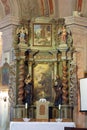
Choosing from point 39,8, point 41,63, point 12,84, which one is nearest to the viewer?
point 12,84

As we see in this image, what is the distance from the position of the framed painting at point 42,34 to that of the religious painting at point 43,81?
0.85 meters

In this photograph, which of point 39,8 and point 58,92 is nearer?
point 58,92

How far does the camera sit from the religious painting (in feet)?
46.3

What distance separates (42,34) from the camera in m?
14.4

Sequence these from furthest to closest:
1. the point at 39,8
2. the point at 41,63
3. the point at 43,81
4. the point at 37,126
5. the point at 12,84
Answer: the point at 39,8
the point at 41,63
the point at 43,81
the point at 12,84
the point at 37,126

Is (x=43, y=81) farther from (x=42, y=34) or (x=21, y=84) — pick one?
(x=42, y=34)

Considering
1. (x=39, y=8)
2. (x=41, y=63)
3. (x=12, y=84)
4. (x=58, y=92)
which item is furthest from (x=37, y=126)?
(x=39, y=8)

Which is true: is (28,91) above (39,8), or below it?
below

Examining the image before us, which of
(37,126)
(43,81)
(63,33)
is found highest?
(63,33)

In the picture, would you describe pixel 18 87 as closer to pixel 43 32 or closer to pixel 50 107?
pixel 50 107

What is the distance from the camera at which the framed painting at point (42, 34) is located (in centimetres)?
1432

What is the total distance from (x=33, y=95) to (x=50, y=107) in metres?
0.79

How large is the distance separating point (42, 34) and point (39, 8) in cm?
130

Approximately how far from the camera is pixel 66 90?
13.9 m
